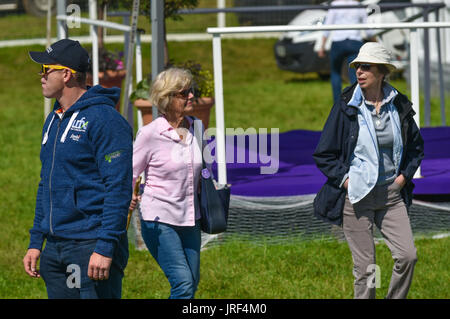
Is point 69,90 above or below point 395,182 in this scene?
above

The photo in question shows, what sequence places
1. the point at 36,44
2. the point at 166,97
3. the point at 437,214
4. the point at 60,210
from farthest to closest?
the point at 36,44 < the point at 437,214 < the point at 166,97 < the point at 60,210

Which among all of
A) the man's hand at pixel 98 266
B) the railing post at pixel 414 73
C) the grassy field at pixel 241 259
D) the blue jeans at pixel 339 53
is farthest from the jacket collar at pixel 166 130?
the blue jeans at pixel 339 53

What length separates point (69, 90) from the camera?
15.1 feet

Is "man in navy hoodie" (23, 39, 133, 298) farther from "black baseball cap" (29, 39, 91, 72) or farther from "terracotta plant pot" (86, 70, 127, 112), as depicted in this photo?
"terracotta plant pot" (86, 70, 127, 112)

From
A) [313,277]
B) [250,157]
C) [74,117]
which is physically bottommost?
[313,277]

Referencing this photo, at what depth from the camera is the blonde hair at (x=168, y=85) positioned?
5480mm

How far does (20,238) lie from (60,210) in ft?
14.1

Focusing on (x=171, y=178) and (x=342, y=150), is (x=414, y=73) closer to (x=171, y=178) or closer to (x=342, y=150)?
(x=342, y=150)

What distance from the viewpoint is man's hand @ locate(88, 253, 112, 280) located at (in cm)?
436

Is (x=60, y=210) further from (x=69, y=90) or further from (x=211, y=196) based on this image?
(x=211, y=196)

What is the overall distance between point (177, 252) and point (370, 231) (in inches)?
47.7

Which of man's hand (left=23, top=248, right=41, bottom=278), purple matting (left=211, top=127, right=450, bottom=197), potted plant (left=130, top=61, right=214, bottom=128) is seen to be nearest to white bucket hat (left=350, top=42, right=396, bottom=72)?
man's hand (left=23, top=248, right=41, bottom=278)
